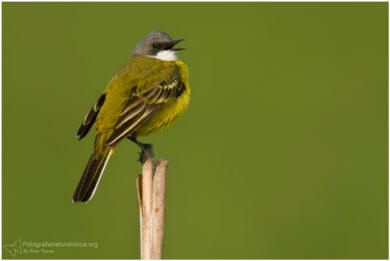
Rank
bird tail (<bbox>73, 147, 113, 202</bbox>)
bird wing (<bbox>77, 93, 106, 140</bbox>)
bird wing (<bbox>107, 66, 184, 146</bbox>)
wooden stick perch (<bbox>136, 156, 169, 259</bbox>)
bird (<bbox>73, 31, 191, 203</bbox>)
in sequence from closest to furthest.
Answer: wooden stick perch (<bbox>136, 156, 169, 259</bbox>), bird tail (<bbox>73, 147, 113, 202</bbox>), bird (<bbox>73, 31, 191, 203</bbox>), bird wing (<bbox>107, 66, 184, 146</bbox>), bird wing (<bbox>77, 93, 106, 140</bbox>)

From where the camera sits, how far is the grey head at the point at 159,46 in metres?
8.57

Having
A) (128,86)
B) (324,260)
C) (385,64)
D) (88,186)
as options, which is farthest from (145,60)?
(385,64)

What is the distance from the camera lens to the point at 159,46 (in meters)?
8.61

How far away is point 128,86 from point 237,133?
366 cm

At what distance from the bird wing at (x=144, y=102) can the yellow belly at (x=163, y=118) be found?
0.23 ft

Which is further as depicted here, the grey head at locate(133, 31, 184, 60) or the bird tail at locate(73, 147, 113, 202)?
the grey head at locate(133, 31, 184, 60)

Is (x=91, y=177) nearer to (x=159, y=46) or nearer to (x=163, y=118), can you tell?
(x=163, y=118)

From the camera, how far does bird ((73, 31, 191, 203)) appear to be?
715 centimetres

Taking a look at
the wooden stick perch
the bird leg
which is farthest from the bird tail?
the wooden stick perch

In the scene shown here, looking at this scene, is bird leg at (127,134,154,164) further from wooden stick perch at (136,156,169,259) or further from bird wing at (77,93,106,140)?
wooden stick perch at (136,156,169,259)

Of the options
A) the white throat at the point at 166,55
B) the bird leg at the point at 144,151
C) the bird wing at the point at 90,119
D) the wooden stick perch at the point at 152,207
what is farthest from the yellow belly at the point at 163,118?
the wooden stick perch at the point at 152,207

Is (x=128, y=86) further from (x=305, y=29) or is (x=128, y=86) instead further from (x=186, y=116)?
(x=305, y=29)

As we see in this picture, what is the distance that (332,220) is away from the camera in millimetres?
9953

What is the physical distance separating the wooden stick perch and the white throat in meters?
2.44
